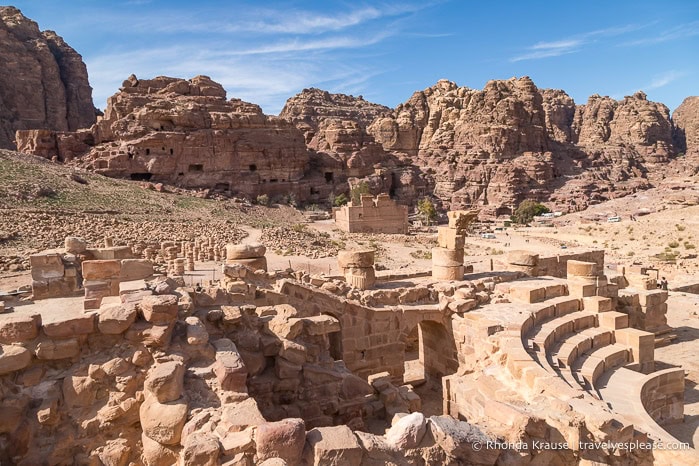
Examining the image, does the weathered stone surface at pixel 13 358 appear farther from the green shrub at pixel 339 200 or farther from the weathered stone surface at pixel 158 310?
the green shrub at pixel 339 200

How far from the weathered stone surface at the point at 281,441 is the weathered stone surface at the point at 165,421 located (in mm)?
989

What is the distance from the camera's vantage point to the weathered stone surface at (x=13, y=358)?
4.76 m

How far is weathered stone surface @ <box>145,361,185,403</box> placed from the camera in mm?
4723

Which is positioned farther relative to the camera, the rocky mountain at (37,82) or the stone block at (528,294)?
the rocky mountain at (37,82)

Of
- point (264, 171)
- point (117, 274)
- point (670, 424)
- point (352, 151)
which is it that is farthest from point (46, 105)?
point (670, 424)

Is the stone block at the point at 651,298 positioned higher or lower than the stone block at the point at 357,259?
lower

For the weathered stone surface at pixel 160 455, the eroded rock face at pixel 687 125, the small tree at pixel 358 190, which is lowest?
the weathered stone surface at pixel 160 455

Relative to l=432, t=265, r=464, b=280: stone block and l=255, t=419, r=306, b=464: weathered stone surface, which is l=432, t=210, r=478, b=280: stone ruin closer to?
l=432, t=265, r=464, b=280: stone block

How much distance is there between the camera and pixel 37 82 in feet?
225

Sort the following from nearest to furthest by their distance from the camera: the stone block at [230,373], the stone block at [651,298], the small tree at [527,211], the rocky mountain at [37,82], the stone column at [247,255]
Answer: the stone block at [230,373], the stone column at [247,255], the stone block at [651,298], the small tree at [527,211], the rocky mountain at [37,82]

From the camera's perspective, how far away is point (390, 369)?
11.1 meters

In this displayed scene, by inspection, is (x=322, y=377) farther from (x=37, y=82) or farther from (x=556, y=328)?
(x=37, y=82)

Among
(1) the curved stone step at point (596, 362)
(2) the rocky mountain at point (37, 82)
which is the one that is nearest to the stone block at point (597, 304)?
(1) the curved stone step at point (596, 362)

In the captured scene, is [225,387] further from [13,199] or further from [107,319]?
[13,199]
